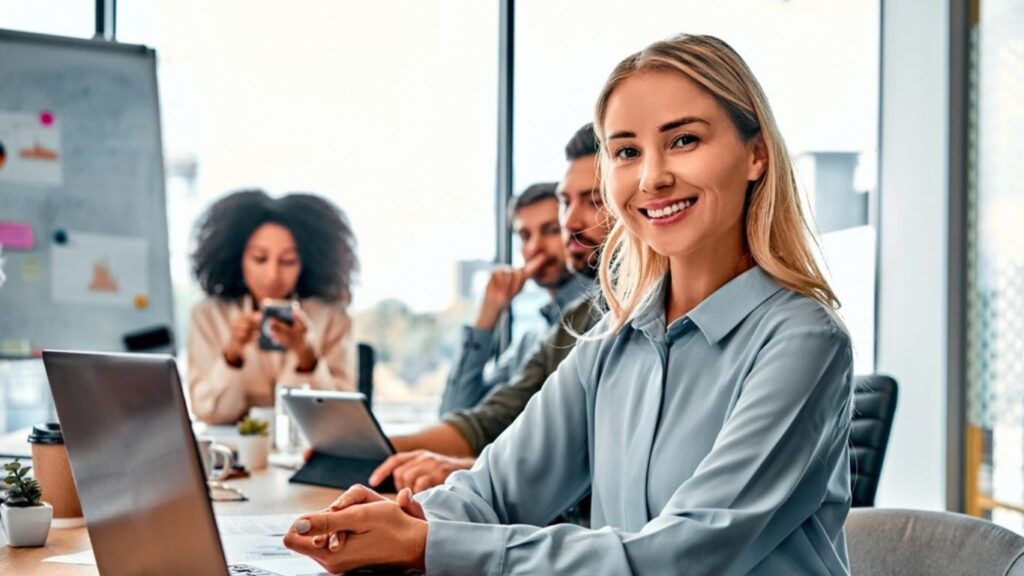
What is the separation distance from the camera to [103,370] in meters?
1.06

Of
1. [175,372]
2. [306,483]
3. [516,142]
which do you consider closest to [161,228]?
[516,142]

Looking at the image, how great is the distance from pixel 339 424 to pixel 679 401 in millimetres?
961

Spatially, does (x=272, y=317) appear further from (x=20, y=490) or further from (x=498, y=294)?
(x=20, y=490)

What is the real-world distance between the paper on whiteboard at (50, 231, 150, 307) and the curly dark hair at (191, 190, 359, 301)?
0.64 meters

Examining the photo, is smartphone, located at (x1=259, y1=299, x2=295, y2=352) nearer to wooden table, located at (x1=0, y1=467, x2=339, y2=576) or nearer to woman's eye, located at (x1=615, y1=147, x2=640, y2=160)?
wooden table, located at (x1=0, y1=467, x2=339, y2=576)

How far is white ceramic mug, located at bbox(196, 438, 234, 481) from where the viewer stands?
199 cm

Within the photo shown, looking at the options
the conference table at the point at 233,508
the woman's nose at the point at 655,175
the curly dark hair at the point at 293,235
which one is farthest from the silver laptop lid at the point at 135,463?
the curly dark hair at the point at 293,235

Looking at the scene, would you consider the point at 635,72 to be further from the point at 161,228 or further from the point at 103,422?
the point at 161,228

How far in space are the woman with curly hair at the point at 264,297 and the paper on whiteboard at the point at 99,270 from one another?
370 mm

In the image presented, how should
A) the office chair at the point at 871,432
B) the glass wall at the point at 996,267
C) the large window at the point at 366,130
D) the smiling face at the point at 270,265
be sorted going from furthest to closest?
the large window at the point at 366,130
the smiling face at the point at 270,265
the glass wall at the point at 996,267
the office chair at the point at 871,432

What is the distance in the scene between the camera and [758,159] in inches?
53.4

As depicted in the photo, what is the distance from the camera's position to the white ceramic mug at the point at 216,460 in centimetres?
199

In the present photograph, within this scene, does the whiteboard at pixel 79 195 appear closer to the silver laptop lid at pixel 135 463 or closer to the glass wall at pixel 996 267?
the silver laptop lid at pixel 135 463

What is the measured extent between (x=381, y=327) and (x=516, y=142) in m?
0.98
